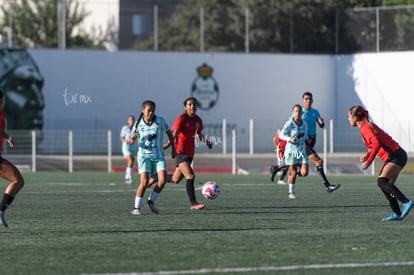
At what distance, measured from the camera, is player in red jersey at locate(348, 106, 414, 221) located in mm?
15445

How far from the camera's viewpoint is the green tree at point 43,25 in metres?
52.1

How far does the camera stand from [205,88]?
2045 inches

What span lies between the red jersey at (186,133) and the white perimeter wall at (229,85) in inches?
1115

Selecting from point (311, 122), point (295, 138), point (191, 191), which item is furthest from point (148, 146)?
point (311, 122)

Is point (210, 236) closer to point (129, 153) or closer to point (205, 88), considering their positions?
point (129, 153)

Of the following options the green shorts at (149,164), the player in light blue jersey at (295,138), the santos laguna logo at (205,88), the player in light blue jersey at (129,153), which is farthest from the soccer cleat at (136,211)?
the santos laguna logo at (205,88)

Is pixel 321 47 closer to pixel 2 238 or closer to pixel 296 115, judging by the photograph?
pixel 296 115

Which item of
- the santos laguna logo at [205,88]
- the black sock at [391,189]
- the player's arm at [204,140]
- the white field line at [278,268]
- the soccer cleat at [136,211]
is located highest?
the santos laguna logo at [205,88]

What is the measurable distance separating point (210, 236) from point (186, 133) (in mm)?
5835

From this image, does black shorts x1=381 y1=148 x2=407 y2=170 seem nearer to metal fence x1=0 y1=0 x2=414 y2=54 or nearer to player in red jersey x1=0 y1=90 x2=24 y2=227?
player in red jersey x1=0 y1=90 x2=24 y2=227

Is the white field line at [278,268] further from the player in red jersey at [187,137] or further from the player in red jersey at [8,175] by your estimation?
the player in red jersey at [187,137]

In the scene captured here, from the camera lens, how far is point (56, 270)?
10.6 meters

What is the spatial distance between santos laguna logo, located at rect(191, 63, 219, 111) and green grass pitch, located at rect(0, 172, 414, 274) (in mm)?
28940

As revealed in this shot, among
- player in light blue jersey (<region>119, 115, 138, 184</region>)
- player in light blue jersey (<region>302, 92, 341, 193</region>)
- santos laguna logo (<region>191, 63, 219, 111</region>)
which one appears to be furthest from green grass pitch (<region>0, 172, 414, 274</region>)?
santos laguna logo (<region>191, 63, 219, 111</region>)
